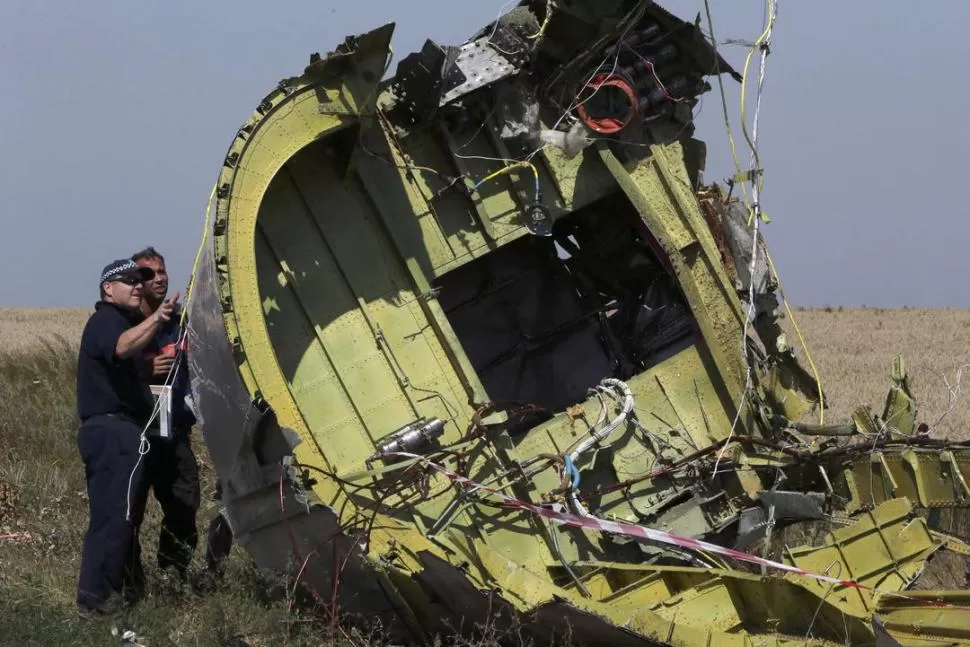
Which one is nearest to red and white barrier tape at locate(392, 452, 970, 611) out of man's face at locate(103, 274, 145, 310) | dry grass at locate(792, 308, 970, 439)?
man's face at locate(103, 274, 145, 310)

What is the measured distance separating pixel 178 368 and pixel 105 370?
394 millimetres

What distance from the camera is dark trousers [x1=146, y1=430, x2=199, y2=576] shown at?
272 inches

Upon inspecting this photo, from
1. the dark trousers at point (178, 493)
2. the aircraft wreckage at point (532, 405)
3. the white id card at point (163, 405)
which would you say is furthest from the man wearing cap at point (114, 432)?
the aircraft wreckage at point (532, 405)

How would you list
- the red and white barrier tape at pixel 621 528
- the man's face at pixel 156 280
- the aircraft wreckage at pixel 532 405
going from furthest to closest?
the man's face at pixel 156 280
the red and white barrier tape at pixel 621 528
the aircraft wreckage at pixel 532 405

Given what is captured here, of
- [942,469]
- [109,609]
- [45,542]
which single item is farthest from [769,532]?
[45,542]

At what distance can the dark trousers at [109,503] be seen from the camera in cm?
618

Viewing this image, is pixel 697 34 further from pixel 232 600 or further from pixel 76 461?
pixel 76 461

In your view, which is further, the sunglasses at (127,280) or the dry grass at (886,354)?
the dry grass at (886,354)

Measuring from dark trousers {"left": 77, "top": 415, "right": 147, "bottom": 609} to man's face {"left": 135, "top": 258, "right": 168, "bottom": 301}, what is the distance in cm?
85

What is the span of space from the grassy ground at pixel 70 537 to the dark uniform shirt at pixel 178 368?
64 centimetres

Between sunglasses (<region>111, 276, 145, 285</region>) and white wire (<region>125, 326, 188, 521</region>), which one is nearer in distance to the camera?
white wire (<region>125, 326, 188, 521</region>)

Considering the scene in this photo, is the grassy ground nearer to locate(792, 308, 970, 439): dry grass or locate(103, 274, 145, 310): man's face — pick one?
locate(792, 308, 970, 439): dry grass

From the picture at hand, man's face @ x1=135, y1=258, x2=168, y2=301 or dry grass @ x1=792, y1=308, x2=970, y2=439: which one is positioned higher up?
man's face @ x1=135, y1=258, x2=168, y2=301

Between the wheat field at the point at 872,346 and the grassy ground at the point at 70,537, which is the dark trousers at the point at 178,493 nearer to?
the grassy ground at the point at 70,537
